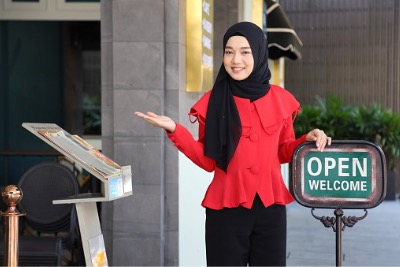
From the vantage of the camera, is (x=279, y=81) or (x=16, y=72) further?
(x=279, y=81)

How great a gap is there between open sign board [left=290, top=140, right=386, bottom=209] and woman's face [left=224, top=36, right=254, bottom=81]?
0.43m

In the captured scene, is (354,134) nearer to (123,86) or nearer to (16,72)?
(16,72)

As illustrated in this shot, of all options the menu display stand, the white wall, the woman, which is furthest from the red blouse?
the white wall

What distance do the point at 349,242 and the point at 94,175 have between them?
553 cm

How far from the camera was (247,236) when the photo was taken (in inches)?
140

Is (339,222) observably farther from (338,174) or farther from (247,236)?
(247,236)

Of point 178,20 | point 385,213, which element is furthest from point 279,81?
point 178,20

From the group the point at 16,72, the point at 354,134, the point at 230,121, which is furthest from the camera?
the point at 354,134

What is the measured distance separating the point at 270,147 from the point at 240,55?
456 millimetres

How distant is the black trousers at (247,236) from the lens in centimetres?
354

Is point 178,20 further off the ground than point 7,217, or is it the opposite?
point 178,20

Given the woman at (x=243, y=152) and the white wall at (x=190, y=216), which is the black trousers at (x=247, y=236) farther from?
the white wall at (x=190, y=216)

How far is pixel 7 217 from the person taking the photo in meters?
3.93

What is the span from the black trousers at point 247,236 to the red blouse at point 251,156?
0.05 m
